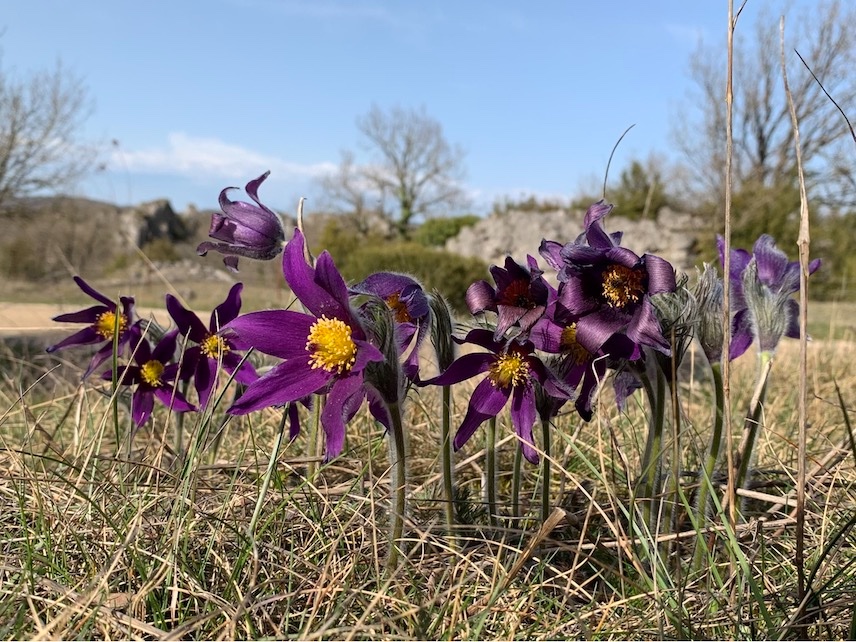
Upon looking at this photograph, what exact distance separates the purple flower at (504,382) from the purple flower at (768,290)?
457 millimetres

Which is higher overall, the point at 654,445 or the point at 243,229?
the point at 243,229

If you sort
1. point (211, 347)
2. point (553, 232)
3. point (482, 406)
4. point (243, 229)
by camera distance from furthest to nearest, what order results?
1. point (553, 232)
2. point (211, 347)
3. point (243, 229)
4. point (482, 406)

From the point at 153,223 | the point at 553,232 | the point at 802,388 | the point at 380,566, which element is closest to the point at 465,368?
the point at 380,566

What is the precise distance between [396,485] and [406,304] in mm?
311

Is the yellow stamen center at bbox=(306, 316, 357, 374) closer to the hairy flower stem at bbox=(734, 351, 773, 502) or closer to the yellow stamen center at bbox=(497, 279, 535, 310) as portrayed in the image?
the yellow stamen center at bbox=(497, 279, 535, 310)

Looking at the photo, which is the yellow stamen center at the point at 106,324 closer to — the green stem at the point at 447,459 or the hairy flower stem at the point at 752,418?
the green stem at the point at 447,459

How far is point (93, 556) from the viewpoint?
1.20m

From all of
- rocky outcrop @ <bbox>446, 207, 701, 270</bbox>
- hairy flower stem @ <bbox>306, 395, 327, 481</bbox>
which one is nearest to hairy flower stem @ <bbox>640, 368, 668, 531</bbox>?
hairy flower stem @ <bbox>306, 395, 327, 481</bbox>

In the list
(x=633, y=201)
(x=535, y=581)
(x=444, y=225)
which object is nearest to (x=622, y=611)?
(x=535, y=581)

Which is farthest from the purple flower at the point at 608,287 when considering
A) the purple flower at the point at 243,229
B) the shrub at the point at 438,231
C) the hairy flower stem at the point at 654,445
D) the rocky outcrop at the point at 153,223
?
the rocky outcrop at the point at 153,223

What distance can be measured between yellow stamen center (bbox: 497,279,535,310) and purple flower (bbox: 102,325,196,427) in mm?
890

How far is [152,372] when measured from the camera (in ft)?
5.63

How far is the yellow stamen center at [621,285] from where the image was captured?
43.3 inches

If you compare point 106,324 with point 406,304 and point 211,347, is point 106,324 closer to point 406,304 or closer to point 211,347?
point 211,347
